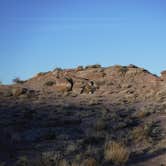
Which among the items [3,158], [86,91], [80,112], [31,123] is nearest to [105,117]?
[80,112]

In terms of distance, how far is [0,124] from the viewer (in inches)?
755

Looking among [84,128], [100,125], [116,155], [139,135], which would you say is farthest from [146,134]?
[116,155]

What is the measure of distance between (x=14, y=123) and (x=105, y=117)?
5.18m

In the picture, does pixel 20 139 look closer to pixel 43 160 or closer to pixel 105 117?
pixel 43 160

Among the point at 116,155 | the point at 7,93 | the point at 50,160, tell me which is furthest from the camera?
the point at 7,93

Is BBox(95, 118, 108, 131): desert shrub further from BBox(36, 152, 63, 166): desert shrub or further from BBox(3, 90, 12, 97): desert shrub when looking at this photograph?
BBox(3, 90, 12, 97): desert shrub

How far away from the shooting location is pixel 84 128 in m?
19.5

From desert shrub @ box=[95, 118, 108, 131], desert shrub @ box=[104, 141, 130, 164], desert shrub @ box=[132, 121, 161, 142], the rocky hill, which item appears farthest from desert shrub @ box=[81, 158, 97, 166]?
desert shrub @ box=[95, 118, 108, 131]

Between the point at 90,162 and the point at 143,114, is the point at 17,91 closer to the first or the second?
the point at 143,114

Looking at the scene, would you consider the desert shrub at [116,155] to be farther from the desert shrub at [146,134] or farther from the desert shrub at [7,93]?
the desert shrub at [7,93]

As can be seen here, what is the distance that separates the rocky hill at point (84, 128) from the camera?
1311cm

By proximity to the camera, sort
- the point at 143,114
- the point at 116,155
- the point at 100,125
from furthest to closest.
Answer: the point at 143,114 → the point at 100,125 → the point at 116,155

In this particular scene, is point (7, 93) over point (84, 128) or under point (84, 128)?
over

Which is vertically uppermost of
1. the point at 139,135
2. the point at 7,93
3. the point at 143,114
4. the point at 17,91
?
the point at 17,91
